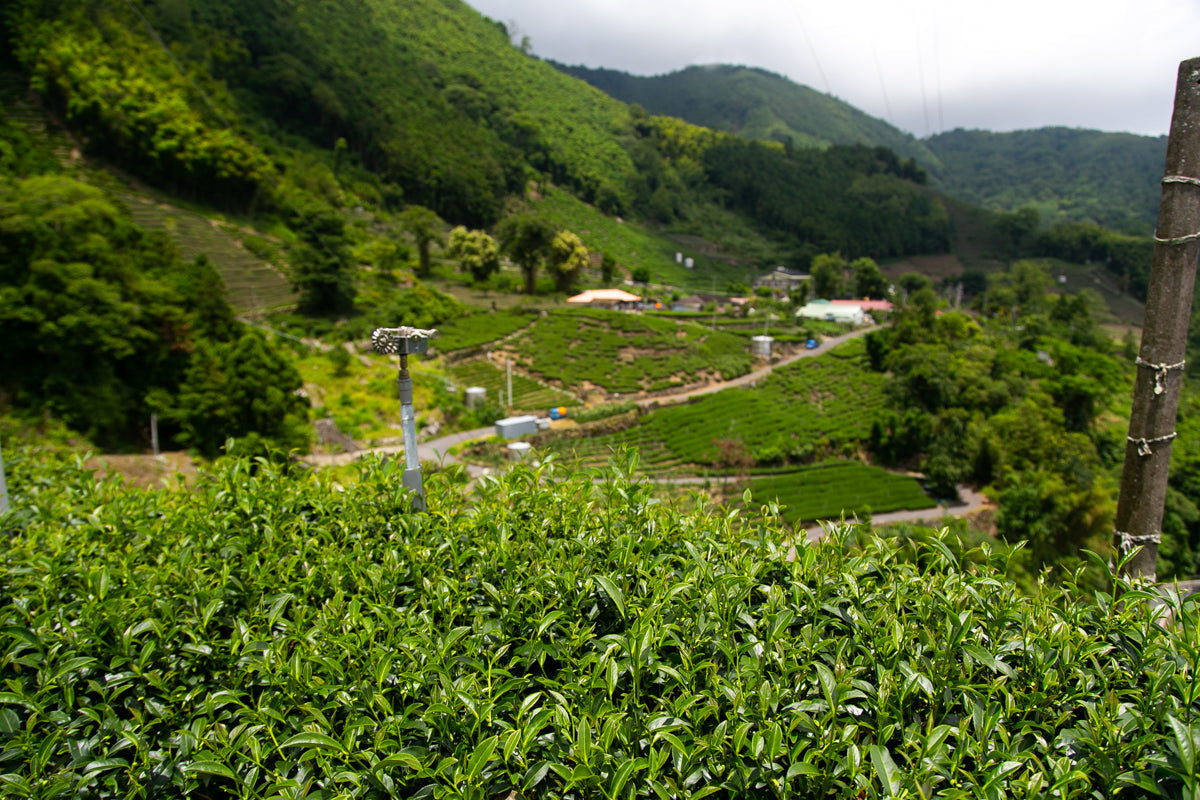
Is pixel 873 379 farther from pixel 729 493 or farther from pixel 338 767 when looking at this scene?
pixel 338 767

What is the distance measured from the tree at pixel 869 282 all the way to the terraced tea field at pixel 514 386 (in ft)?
171

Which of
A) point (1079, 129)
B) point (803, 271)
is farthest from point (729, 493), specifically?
point (1079, 129)

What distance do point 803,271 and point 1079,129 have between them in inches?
6510

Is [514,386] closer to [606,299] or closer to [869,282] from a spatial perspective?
[606,299]

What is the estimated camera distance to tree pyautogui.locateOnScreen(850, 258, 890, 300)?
68750 millimetres

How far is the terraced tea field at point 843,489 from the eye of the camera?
899 inches

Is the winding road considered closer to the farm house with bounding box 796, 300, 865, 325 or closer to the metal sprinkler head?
the metal sprinkler head

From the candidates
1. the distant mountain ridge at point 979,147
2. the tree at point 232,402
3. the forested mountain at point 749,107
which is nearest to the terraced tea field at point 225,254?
the tree at point 232,402

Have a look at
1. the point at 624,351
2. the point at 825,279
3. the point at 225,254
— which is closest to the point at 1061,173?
the point at 825,279

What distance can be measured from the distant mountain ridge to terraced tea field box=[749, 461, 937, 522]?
380 ft

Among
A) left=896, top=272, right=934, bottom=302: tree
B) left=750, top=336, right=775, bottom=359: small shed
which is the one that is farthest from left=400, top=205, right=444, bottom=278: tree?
left=896, top=272, right=934, bottom=302: tree

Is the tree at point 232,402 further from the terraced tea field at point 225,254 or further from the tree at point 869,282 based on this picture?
the tree at point 869,282

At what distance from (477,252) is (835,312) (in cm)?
3486

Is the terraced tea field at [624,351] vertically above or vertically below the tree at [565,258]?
below
